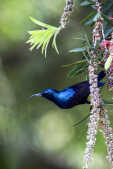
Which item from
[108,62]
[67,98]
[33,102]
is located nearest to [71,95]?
[67,98]

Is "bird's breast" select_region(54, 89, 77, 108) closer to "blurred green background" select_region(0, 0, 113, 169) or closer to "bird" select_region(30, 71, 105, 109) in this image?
"bird" select_region(30, 71, 105, 109)

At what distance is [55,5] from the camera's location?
2.47m

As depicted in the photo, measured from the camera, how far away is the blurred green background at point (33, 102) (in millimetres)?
2537

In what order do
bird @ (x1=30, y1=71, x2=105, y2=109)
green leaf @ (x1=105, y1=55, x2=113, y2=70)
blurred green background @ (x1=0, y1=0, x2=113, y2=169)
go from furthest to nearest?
blurred green background @ (x1=0, y1=0, x2=113, y2=169)
bird @ (x1=30, y1=71, x2=105, y2=109)
green leaf @ (x1=105, y1=55, x2=113, y2=70)

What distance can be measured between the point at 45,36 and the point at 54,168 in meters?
2.40

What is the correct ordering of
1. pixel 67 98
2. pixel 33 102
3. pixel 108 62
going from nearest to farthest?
pixel 108 62 < pixel 67 98 < pixel 33 102

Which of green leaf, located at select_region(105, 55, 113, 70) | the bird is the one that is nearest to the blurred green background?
the bird

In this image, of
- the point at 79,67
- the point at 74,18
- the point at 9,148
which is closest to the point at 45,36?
the point at 79,67

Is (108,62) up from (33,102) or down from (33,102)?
down

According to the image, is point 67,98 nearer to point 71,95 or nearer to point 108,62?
point 71,95

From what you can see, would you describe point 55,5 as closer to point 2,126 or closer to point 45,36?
point 2,126

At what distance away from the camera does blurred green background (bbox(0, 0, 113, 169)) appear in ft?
8.32

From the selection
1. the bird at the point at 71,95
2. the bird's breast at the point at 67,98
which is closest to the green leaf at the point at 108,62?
the bird at the point at 71,95

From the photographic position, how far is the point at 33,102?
289 cm
